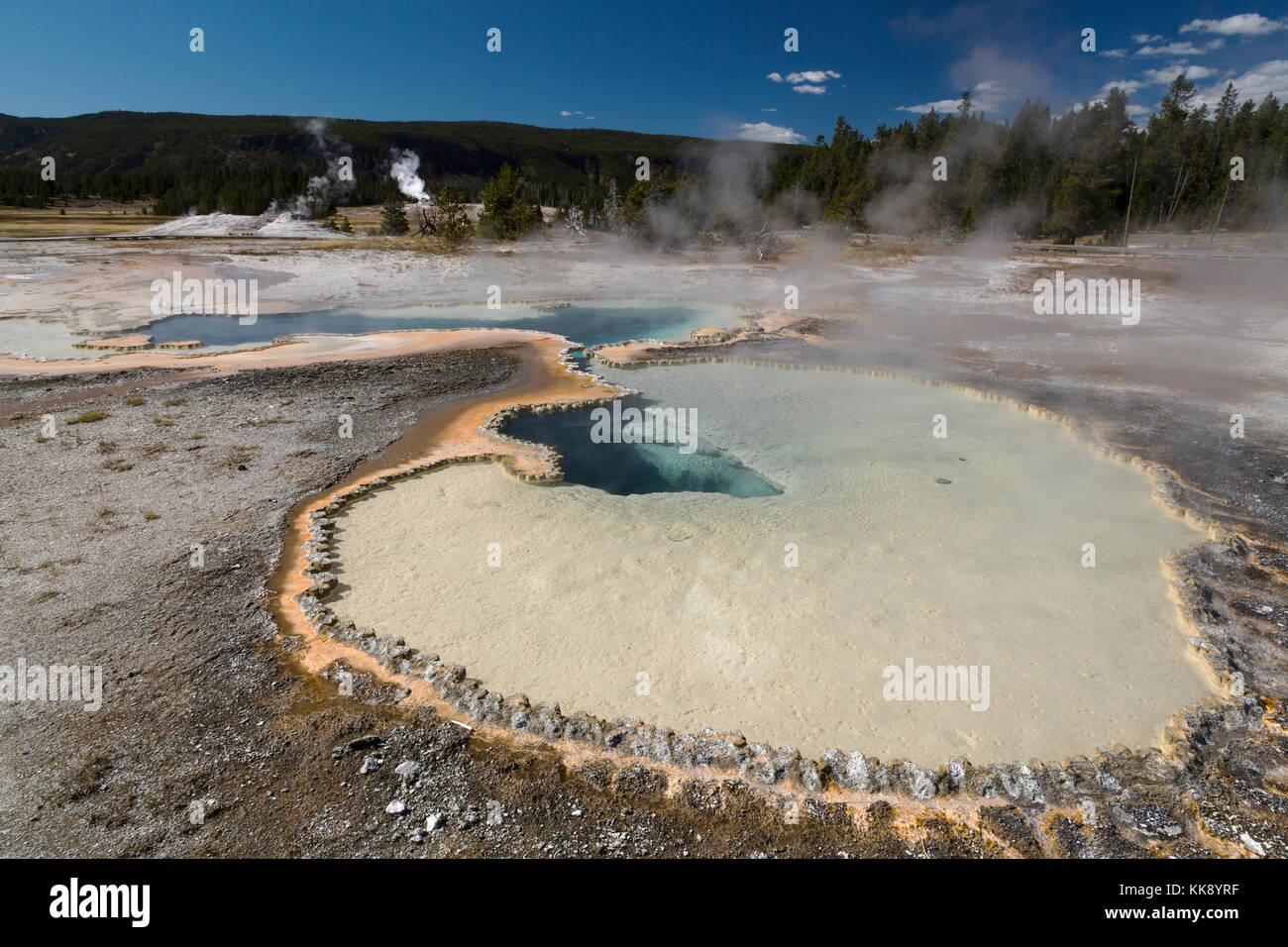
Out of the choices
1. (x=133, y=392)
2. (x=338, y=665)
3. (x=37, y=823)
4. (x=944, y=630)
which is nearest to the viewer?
(x=37, y=823)

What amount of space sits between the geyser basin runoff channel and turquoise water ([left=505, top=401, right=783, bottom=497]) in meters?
0.41

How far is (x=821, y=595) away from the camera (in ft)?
21.0

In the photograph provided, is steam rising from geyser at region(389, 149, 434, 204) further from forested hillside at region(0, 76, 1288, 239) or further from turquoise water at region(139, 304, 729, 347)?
turquoise water at region(139, 304, 729, 347)

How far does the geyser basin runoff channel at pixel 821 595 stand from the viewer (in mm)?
5047

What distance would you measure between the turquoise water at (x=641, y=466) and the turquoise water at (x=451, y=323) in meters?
7.86

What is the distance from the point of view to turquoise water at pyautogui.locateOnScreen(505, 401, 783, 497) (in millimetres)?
9180

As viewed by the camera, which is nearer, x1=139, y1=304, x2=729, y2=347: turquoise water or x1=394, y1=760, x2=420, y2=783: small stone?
x1=394, y1=760, x2=420, y2=783: small stone

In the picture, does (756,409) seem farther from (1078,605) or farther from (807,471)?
(1078,605)

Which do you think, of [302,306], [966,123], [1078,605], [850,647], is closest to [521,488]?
[850,647]

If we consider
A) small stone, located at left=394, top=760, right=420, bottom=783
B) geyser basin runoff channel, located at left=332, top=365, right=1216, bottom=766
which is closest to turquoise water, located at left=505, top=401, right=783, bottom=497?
geyser basin runoff channel, located at left=332, top=365, right=1216, bottom=766

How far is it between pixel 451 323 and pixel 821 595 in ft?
57.8

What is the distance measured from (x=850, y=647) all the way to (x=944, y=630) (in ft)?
3.06

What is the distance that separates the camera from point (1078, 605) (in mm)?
6285

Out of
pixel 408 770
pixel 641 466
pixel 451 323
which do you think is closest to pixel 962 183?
pixel 451 323
